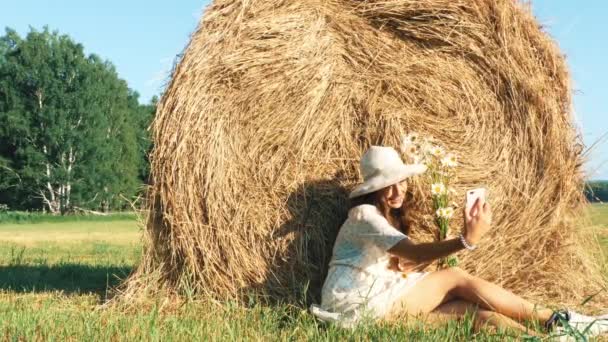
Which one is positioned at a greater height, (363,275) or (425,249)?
(425,249)

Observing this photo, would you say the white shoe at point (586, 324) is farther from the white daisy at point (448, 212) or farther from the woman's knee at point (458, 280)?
the white daisy at point (448, 212)

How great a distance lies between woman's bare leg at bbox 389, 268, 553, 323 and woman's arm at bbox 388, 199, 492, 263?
0.28 m

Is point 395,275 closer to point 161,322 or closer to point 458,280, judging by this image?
point 458,280

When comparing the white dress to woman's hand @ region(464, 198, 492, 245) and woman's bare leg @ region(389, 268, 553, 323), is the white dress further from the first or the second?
woman's hand @ region(464, 198, 492, 245)

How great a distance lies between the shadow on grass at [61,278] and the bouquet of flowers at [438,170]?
2265mm

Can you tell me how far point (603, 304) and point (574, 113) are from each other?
1.36 m

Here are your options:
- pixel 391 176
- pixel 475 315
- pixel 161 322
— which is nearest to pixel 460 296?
pixel 475 315

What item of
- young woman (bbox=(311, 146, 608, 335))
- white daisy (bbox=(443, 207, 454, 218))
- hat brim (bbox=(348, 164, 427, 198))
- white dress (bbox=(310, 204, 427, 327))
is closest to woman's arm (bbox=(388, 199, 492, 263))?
young woman (bbox=(311, 146, 608, 335))

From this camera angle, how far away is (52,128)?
120 ft

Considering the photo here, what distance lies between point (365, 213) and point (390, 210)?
0.33 metres

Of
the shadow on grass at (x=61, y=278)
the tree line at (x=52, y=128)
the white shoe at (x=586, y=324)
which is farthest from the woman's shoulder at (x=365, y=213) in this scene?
the tree line at (x=52, y=128)

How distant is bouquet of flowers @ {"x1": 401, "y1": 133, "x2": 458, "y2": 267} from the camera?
4.55 metres

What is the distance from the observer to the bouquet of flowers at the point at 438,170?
14.9 feet

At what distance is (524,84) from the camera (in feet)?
16.3
